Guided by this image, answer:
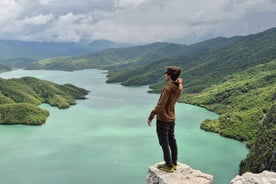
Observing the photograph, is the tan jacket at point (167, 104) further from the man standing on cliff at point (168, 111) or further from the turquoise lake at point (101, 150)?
the turquoise lake at point (101, 150)

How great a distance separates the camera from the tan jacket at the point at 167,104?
12.4 metres

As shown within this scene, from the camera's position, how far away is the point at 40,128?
10906 cm

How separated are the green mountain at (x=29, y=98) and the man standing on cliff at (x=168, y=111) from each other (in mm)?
106363

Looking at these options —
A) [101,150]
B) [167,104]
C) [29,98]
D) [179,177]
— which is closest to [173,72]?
[167,104]

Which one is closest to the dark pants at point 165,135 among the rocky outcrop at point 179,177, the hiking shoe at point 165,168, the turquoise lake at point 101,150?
the hiking shoe at point 165,168

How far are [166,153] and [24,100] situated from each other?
145 m

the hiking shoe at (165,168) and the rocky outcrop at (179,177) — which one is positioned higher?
the hiking shoe at (165,168)

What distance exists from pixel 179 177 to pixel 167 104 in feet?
8.28

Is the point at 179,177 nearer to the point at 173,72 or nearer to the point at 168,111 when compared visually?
the point at 168,111

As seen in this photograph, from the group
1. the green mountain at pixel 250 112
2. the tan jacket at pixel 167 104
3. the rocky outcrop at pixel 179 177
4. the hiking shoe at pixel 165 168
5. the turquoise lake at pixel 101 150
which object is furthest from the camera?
the green mountain at pixel 250 112

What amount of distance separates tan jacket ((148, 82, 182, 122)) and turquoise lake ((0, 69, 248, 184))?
48682mm

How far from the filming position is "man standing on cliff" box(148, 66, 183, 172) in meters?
12.5

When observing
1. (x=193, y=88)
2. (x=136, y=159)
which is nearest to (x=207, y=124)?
(x=136, y=159)

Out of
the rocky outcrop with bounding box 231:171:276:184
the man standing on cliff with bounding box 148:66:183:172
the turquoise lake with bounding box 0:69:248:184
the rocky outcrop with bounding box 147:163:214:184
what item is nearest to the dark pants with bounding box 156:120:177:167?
the man standing on cliff with bounding box 148:66:183:172
